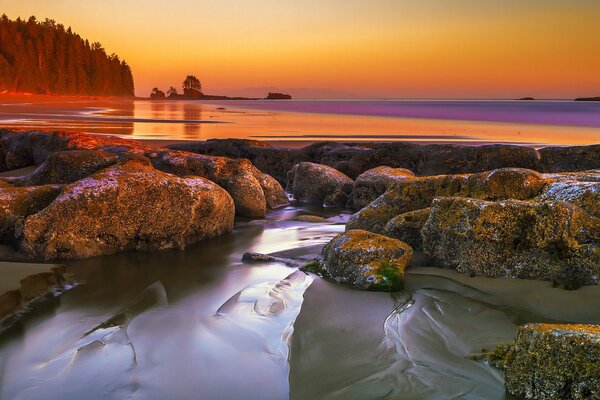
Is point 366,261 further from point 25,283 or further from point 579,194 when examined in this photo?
point 25,283

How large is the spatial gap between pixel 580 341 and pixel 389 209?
4.46 m

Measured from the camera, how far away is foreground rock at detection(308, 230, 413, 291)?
5348 millimetres

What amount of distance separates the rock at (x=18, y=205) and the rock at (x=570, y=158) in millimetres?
9437

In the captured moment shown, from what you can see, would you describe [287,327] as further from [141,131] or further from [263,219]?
[141,131]

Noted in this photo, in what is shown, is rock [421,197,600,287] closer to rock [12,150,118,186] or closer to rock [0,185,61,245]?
rock [0,185,61,245]

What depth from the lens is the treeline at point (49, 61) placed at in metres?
91.1

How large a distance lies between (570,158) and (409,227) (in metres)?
6.05

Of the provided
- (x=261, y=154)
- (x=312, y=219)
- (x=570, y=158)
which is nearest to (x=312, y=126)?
(x=261, y=154)

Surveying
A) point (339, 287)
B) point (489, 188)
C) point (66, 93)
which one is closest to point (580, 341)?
point (339, 287)

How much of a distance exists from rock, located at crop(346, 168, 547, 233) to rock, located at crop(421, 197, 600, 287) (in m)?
1.17

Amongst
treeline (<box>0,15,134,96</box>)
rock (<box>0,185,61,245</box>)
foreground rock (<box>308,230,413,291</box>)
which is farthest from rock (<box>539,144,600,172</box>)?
treeline (<box>0,15,134,96</box>)

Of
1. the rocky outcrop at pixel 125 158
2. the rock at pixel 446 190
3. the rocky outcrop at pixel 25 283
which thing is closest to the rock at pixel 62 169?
the rocky outcrop at pixel 125 158

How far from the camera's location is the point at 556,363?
3.04m

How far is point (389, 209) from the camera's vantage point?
24.2ft
